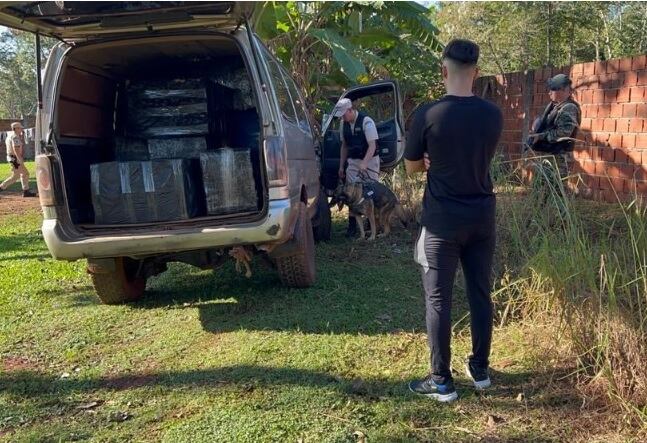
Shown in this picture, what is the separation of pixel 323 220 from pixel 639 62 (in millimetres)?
4629

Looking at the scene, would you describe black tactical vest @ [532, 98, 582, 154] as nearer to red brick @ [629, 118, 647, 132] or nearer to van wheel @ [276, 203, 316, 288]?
red brick @ [629, 118, 647, 132]

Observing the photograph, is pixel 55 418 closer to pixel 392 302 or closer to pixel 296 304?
pixel 296 304

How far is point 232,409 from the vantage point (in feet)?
10.2

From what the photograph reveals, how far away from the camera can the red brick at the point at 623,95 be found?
7.80 meters

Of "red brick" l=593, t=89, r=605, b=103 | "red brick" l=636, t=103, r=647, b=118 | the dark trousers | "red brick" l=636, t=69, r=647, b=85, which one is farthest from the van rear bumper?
"red brick" l=593, t=89, r=605, b=103

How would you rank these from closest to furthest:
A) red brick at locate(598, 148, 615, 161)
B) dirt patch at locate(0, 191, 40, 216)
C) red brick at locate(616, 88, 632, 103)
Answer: red brick at locate(616, 88, 632, 103)
red brick at locate(598, 148, 615, 161)
dirt patch at locate(0, 191, 40, 216)

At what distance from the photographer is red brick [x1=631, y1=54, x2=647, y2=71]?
747 centimetres

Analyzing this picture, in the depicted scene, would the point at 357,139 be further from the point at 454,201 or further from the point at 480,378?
the point at 480,378

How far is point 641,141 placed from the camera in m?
7.52

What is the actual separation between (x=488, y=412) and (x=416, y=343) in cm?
98

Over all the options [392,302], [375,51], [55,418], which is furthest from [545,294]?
[375,51]

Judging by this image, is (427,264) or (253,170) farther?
(253,170)

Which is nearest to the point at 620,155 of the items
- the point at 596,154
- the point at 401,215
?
the point at 596,154

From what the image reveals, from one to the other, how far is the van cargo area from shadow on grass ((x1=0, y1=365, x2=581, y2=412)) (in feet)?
3.87
